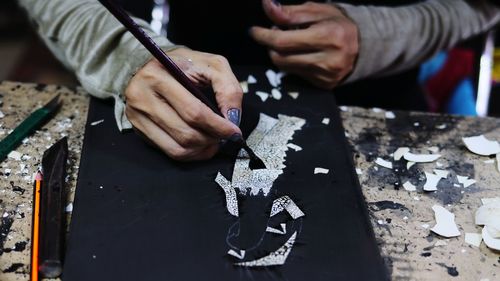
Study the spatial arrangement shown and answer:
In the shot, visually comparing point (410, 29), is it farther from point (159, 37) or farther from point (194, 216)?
point (194, 216)

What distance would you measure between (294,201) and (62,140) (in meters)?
0.29

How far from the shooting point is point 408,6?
3.13ft

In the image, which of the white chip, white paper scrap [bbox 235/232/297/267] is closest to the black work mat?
white paper scrap [bbox 235/232/297/267]

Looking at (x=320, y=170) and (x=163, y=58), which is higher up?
(x=163, y=58)

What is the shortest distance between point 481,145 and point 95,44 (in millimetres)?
544

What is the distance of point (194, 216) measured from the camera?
62cm

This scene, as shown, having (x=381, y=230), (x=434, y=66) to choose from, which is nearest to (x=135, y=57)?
(x=381, y=230)

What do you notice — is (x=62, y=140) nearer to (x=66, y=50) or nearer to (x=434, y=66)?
(x=66, y=50)

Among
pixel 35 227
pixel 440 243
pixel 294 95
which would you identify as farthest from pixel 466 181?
pixel 35 227

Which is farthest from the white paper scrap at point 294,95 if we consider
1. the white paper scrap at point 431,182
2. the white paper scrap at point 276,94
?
the white paper scrap at point 431,182

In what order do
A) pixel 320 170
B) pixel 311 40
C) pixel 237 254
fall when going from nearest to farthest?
pixel 237 254 → pixel 320 170 → pixel 311 40

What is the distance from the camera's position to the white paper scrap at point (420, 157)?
752 mm

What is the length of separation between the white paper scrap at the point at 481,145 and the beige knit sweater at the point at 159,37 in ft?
0.65

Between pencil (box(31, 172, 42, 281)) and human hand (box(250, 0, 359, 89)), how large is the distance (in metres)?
0.38
